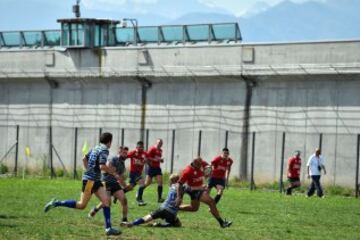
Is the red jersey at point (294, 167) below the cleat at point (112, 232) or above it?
above

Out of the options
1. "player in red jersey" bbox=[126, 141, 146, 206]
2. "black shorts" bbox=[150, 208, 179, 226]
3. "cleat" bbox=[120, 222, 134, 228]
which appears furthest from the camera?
"player in red jersey" bbox=[126, 141, 146, 206]

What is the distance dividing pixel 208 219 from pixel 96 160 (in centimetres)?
563

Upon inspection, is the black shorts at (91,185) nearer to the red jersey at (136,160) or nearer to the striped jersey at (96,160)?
the striped jersey at (96,160)

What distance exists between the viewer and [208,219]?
27531 millimetres

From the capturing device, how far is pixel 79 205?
77.4 feet

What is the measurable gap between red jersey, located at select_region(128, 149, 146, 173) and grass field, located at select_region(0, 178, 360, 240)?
3.12ft

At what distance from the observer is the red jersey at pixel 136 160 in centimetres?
3399

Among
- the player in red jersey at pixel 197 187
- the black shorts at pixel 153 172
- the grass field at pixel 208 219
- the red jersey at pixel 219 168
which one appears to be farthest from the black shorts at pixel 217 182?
the player in red jersey at pixel 197 187

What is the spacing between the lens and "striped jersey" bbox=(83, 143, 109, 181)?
886 inches

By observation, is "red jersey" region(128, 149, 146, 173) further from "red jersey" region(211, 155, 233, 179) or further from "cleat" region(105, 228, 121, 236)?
"cleat" region(105, 228, 121, 236)

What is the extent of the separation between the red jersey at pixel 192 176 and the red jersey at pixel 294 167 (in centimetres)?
1724

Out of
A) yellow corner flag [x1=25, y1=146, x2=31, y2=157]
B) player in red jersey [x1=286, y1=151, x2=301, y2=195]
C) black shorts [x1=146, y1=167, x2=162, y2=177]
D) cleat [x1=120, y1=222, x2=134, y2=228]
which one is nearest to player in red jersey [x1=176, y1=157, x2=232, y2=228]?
cleat [x1=120, y1=222, x2=134, y2=228]

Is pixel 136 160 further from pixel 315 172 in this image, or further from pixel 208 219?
pixel 315 172

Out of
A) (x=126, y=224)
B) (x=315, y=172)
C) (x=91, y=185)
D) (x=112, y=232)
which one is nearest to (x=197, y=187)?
(x=126, y=224)
